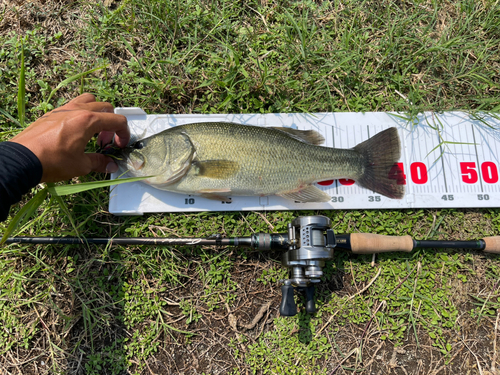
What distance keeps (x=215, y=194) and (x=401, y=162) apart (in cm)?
205

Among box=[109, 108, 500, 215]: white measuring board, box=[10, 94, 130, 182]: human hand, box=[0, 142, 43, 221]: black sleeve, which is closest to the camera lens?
box=[0, 142, 43, 221]: black sleeve

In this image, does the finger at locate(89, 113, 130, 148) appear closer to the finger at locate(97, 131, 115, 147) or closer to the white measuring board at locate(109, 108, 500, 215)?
the finger at locate(97, 131, 115, 147)

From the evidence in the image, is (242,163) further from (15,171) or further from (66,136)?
(15,171)

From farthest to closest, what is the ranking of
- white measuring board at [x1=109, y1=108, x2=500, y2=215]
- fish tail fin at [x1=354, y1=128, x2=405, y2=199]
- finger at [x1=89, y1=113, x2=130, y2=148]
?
white measuring board at [x1=109, y1=108, x2=500, y2=215] → fish tail fin at [x1=354, y1=128, x2=405, y2=199] → finger at [x1=89, y1=113, x2=130, y2=148]

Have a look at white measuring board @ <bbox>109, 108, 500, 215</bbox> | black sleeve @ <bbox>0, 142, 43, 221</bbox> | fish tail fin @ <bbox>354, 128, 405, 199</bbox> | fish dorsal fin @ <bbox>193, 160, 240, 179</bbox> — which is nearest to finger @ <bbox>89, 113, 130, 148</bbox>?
white measuring board @ <bbox>109, 108, 500, 215</bbox>

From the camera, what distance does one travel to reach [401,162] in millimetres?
3488

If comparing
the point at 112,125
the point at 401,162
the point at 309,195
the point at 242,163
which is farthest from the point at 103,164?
the point at 401,162

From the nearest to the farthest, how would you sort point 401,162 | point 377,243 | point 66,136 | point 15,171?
point 15,171
point 66,136
point 377,243
point 401,162

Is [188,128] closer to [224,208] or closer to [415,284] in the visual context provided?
[224,208]

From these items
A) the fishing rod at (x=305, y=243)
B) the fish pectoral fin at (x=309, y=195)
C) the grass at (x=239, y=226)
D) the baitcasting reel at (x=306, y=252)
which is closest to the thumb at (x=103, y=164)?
the grass at (x=239, y=226)

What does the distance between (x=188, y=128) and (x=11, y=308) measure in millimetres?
2578

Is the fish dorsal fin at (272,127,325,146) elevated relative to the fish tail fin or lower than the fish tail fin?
elevated

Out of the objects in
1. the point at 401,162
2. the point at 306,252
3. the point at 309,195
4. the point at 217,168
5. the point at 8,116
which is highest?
the point at 8,116

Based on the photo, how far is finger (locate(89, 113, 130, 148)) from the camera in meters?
2.77
